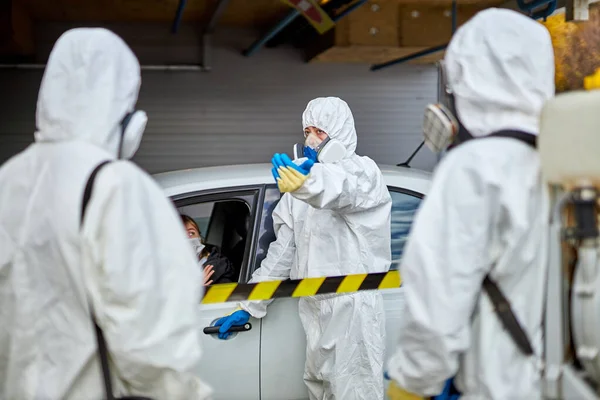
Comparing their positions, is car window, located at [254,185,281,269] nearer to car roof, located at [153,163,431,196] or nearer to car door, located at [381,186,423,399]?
car roof, located at [153,163,431,196]

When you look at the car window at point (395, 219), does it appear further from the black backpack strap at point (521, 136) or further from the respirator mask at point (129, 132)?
the black backpack strap at point (521, 136)

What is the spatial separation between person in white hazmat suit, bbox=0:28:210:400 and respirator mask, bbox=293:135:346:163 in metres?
1.83

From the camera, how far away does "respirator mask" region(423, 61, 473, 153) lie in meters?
2.63

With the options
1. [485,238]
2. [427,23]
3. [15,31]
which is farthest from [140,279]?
[15,31]

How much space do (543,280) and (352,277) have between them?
170 cm

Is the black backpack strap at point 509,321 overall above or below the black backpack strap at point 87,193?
below

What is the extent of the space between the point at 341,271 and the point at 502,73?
6.41 feet

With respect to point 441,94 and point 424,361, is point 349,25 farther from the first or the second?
point 424,361

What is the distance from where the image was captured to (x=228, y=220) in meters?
4.88

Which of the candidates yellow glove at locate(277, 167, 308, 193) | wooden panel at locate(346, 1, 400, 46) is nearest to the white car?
yellow glove at locate(277, 167, 308, 193)

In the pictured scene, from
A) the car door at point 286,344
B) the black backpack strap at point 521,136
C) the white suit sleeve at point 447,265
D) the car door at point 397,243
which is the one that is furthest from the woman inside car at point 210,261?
the black backpack strap at point 521,136

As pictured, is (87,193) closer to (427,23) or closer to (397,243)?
(397,243)

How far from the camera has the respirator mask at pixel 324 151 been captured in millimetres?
4207

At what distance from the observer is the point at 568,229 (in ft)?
7.54
